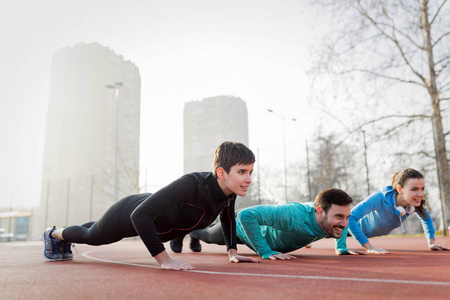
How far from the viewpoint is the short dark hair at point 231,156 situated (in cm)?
338

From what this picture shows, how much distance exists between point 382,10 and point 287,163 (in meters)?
8.25

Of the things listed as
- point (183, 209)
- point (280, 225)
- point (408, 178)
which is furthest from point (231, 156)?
point (408, 178)

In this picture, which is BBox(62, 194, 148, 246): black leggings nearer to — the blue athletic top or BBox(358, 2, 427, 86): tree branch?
the blue athletic top

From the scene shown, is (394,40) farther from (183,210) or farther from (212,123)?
(212,123)

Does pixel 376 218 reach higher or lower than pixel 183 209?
lower

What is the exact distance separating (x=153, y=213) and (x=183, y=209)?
1.40 feet

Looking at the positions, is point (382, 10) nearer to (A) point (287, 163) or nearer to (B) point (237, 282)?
(A) point (287, 163)

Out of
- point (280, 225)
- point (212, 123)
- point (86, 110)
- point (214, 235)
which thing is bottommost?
point (214, 235)

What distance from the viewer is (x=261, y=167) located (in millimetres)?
20172

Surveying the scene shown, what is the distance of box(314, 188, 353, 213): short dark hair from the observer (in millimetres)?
3975

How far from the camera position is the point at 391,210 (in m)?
5.38

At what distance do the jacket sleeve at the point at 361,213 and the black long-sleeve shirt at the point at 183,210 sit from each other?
5.29ft

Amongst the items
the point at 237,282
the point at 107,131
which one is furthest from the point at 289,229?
the point at 107,131

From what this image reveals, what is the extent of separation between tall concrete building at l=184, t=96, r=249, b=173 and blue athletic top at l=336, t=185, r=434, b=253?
223 ft
